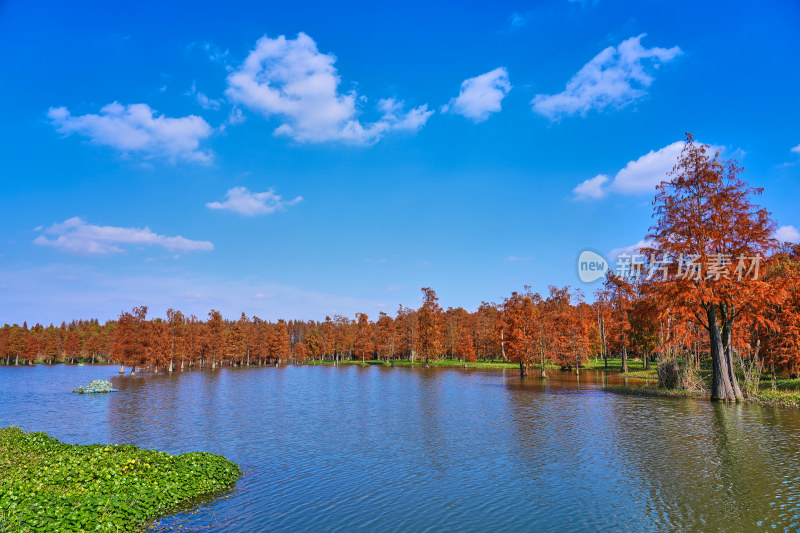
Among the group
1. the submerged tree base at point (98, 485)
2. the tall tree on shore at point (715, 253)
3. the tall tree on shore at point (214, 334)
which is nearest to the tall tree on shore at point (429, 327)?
the tall tree on shore at point (214, 334)

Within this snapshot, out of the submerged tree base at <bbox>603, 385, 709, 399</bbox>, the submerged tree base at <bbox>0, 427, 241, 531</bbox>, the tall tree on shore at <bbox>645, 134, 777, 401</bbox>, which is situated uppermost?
the tall tree on shore at <bbox>645, 134, 777, 401</bbox>

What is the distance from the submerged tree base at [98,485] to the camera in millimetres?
12540

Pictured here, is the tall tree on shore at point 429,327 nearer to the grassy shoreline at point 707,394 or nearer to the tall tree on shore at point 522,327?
the tall tree on shore at point 522,327

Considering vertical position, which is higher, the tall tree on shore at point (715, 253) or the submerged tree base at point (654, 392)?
the tall tree on shore at point (715, 253)

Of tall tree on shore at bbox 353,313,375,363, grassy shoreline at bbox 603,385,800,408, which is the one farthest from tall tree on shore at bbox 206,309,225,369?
grassy shoreline at bbox 603,385,800,408

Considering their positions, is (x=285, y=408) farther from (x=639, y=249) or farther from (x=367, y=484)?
(x=639, y=249)

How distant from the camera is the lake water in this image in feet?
47.9

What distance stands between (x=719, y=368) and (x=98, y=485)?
42065 mm

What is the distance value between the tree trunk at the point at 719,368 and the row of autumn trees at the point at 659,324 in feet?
0.32

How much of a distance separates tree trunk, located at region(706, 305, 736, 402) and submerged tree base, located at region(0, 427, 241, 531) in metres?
36.8

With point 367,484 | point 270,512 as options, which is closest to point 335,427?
point 367,484

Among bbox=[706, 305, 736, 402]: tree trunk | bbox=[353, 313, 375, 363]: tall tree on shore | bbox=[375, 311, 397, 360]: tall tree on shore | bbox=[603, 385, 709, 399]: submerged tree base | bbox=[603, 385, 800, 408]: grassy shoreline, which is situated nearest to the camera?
bbox=[603, 385, 800, 408]: grassy shoreline

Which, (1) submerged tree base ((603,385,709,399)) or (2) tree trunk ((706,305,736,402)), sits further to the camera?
(1) submerged tree base ((603,385,709,399))

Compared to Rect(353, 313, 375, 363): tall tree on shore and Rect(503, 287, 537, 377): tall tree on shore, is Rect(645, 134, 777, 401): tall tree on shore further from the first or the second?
Rect(353, 313, 375, 363): tall tree on shore
